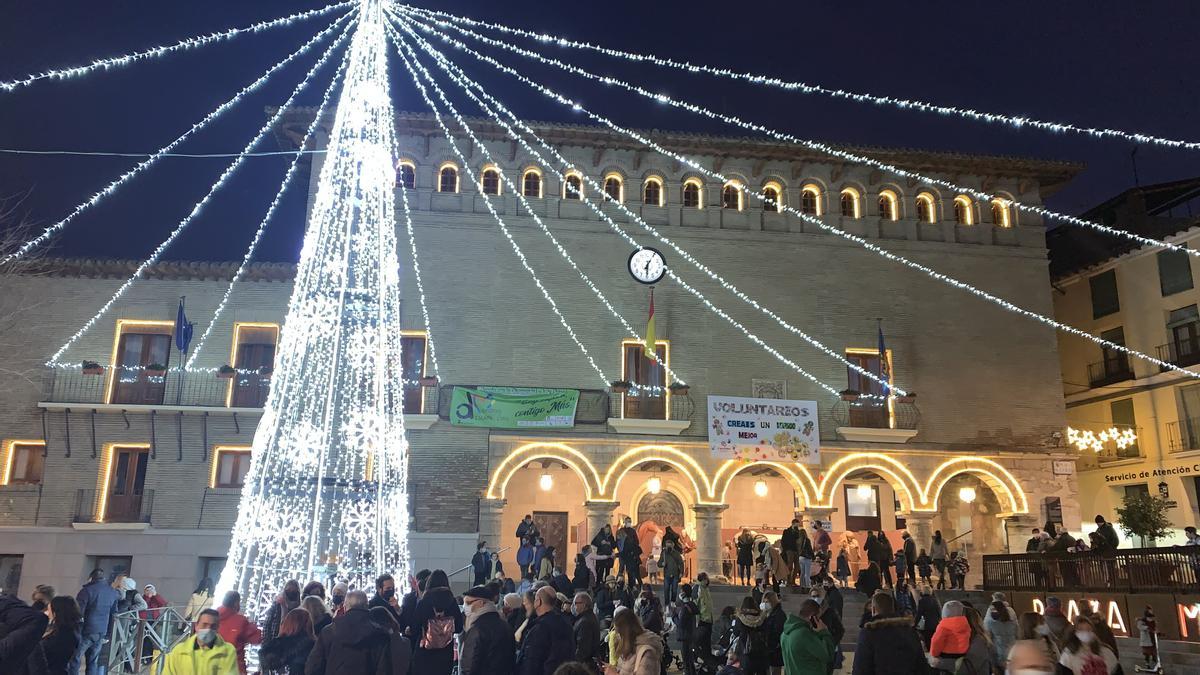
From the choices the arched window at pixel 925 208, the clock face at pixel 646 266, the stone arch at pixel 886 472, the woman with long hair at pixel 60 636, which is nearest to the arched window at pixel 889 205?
the arched window at pixel 925 208

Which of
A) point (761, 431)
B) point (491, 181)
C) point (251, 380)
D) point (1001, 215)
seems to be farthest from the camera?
point (1001, 215)

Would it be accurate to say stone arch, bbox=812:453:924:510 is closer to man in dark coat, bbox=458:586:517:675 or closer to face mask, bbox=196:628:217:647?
man in dark coat, bbox=458:586:517:675

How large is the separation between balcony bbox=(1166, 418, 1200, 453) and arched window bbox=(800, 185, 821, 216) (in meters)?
10.5

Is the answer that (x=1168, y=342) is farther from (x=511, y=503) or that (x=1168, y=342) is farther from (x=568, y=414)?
(x=511, y=503)

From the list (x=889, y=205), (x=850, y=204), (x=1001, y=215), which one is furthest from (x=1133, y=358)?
(x=850, y=204)

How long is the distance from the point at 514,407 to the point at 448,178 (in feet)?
19.1

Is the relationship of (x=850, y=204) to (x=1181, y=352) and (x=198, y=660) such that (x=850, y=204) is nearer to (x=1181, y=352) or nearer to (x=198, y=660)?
(x=1181, y=352)

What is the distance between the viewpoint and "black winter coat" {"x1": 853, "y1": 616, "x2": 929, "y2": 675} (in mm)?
6383

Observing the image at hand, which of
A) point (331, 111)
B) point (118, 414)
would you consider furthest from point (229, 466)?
point (331, 111)

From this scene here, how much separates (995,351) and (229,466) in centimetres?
1814

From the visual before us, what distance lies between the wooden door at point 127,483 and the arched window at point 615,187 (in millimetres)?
11942

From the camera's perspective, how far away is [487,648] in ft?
20.4

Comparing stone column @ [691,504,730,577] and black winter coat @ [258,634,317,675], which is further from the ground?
stone column @ [691,504,730,577]

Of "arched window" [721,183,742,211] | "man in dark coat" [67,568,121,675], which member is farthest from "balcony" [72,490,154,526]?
"arched window" [721,183,742,211]
